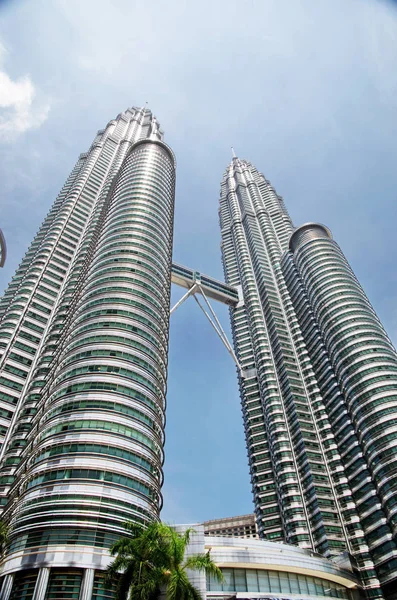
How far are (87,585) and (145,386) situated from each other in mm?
24210

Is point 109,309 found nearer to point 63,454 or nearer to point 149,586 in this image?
point 63,454

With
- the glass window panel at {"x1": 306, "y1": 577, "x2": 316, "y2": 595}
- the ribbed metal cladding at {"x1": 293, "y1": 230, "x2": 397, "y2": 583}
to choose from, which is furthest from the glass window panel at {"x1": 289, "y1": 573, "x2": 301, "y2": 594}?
the ribbed metal cladding at {"x1": 293, "y1": 230, "x2": 397, "y2": 583}

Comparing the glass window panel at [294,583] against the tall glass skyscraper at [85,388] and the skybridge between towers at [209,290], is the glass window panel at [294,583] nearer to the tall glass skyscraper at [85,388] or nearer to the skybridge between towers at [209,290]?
the tall glass skyscraper at [85,388]

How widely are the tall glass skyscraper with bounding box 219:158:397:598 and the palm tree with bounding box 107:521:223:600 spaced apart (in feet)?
178

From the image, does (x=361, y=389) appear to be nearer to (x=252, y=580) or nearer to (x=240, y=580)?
(x=252, y=580)

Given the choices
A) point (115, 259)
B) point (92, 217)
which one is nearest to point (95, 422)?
point (115, 259)

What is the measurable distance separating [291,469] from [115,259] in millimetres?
56361

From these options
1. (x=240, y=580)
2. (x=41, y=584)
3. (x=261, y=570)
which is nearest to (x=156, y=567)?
(x=41, y=584)

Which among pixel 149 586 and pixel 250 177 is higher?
pixel 250 177

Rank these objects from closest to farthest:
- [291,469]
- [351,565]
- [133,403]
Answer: [351,565], [133,403], [291,469]

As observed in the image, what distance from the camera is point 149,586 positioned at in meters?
24.4

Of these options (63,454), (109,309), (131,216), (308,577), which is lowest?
(308,577)

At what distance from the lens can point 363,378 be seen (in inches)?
3280

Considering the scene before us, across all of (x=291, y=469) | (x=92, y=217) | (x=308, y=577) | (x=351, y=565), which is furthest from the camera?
(x=92, y=217)
